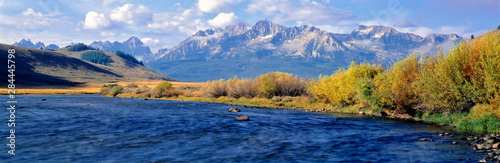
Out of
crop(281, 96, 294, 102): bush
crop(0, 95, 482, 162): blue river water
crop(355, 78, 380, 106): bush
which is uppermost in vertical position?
crop(355, 78, 380, 106): bush

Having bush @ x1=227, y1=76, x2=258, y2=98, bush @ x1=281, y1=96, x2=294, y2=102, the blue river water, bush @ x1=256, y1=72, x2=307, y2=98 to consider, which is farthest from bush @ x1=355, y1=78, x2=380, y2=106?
bush @ x1=227, y1=76, x2=258, y2=98

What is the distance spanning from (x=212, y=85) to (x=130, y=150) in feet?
201

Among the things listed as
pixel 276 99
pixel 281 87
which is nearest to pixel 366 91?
pixel 276 99

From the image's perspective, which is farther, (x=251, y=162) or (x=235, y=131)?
(x=235, y=131)

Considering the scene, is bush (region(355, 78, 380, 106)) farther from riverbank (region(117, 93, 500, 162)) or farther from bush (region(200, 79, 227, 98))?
bush (region(200, 79, 227, 98))

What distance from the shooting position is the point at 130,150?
66.1 ft

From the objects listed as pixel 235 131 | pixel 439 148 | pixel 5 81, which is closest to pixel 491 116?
pixel 439 148

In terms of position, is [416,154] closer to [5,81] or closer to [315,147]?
[315,147]

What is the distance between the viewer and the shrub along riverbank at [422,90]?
27.3 metres

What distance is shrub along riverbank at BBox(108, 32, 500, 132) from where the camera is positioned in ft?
89.6

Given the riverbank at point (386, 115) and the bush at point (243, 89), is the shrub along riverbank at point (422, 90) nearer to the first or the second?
the riverbank at point (386, 115)

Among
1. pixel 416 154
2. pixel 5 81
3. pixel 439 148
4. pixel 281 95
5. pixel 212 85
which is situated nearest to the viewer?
pixel 416 154

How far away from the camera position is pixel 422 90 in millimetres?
33094

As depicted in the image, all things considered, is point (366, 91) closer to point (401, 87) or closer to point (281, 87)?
point (401, 87)
